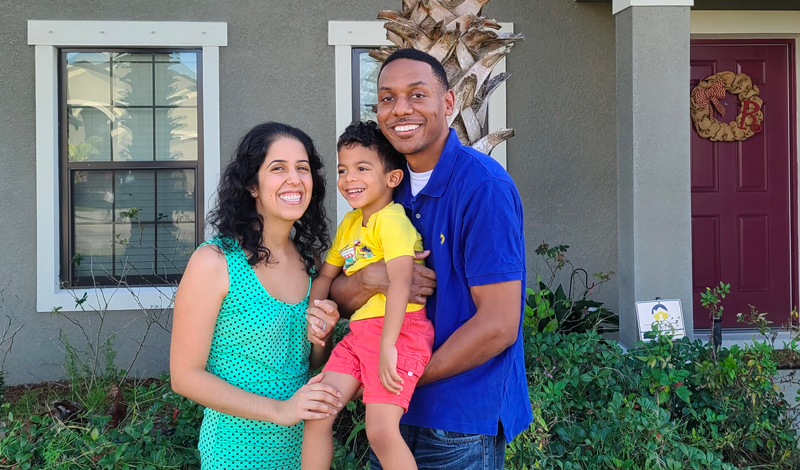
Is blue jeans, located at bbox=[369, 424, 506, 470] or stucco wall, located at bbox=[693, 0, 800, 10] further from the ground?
stucco wall, located at bbox=[693, 0, 800, 10]

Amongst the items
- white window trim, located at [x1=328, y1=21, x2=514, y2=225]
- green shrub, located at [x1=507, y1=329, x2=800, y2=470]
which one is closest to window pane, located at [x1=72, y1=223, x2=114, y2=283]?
white window trim, located at [x1=328, y1=21, x2=514, y2=225]

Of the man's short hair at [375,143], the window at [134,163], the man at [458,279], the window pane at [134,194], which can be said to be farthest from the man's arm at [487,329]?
the window pane at [134,194]

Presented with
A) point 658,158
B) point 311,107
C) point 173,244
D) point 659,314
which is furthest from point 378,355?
point 173,244

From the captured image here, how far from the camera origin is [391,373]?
2012 millimetres

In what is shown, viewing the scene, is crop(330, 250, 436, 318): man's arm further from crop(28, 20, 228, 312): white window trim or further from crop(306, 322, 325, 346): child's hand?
crop(28, 20, 228, 312): white window trim

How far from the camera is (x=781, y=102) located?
626 centimetres

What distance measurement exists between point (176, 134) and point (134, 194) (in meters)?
Result: 0.69

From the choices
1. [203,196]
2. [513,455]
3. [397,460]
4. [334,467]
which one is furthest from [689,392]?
[203,196]

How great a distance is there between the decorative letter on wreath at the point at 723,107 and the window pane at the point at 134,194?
533 cm

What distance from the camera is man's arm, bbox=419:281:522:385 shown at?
1.86 metres

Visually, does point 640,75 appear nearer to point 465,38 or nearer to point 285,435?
point 465,38

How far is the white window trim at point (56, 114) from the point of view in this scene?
18.5 ft

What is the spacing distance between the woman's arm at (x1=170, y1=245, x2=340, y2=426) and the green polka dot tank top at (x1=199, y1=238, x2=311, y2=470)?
0.22 feet

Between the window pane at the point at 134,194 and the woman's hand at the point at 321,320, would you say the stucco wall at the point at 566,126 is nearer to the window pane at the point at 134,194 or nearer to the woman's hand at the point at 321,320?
the window pane at the point at 134,194
